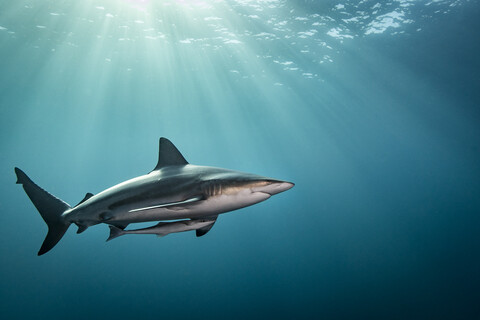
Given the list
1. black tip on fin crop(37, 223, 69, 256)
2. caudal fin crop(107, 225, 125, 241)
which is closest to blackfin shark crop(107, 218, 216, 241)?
caudal fin crop(107, 225, 125, 241)

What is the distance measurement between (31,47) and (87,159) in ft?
154

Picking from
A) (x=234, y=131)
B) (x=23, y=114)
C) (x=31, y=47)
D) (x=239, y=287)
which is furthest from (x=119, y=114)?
(x=239, y=287)

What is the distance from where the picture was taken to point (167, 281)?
122ft

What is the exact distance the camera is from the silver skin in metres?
2.64

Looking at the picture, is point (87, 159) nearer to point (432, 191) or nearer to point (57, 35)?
point (57, 35)

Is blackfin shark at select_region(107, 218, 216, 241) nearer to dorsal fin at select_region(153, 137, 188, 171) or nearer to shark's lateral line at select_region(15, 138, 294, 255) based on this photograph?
shark's lateral line at select_region(15, 138, 294, 255)

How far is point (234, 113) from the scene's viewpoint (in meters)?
31.6

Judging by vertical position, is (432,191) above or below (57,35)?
below

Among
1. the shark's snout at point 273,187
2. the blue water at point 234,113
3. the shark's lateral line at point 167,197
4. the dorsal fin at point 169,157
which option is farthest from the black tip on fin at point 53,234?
the blue water at point 234,113

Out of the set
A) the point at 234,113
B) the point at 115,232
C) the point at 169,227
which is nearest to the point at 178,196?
the point at 169,227

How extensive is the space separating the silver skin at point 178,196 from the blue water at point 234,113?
45.3 feet

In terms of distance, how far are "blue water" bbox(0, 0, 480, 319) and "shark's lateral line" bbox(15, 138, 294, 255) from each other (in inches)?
537

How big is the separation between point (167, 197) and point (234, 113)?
96.5 ft

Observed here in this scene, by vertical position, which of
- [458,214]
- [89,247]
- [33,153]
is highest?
[33,153]
